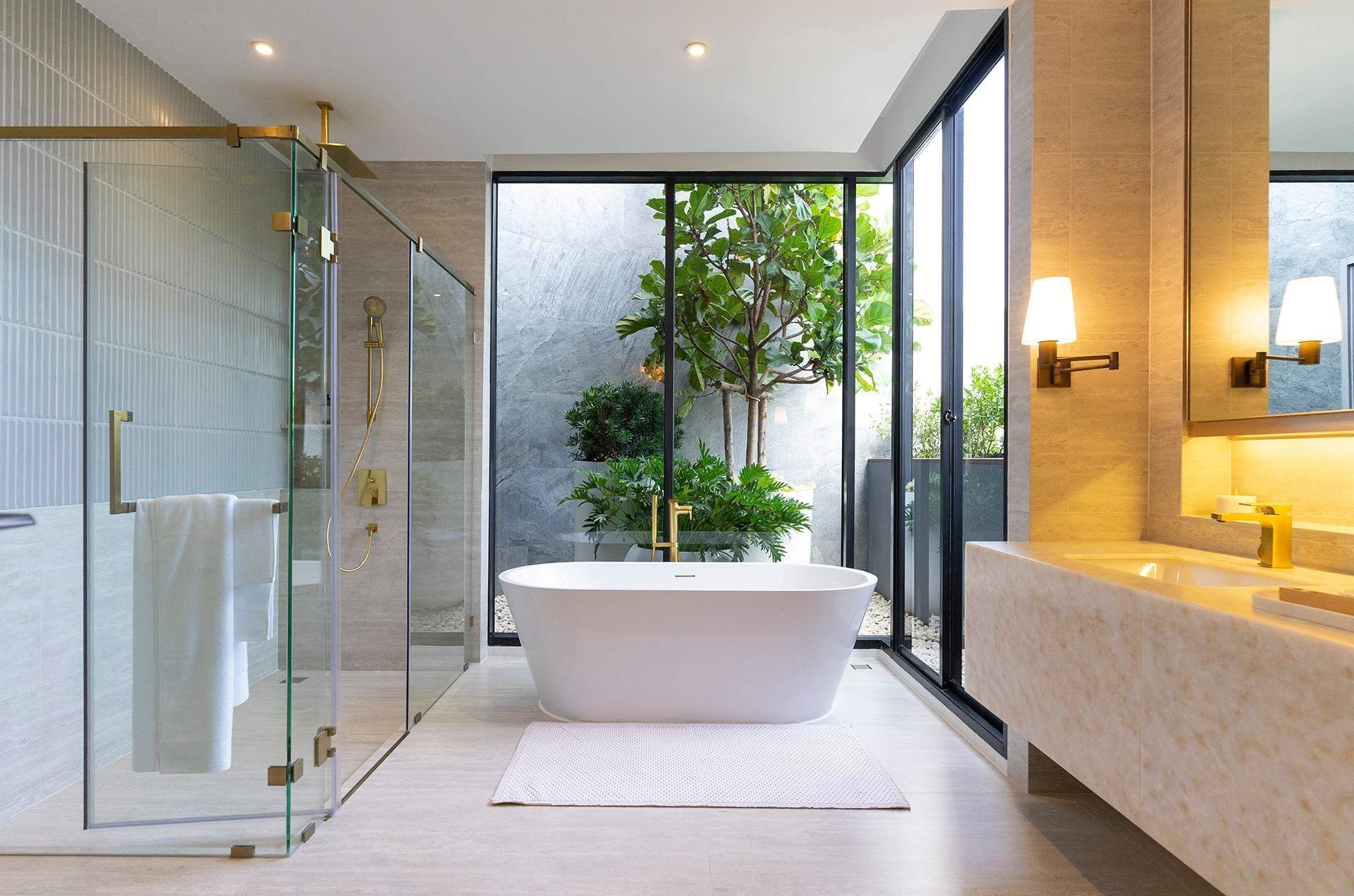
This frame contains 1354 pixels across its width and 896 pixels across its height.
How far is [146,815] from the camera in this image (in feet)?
7.07

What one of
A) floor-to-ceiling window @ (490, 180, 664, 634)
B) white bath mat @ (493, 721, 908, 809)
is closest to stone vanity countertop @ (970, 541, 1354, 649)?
white bath mat @ (493, 721, 908, 809)

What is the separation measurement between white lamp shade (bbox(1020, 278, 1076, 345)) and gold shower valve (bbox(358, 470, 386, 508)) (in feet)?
7.59

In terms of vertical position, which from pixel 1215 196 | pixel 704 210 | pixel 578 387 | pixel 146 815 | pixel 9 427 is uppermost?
pixel 704 210

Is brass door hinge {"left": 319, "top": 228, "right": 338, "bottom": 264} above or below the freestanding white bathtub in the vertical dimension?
above

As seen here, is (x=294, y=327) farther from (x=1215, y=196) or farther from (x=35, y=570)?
(x=1215, y=196)

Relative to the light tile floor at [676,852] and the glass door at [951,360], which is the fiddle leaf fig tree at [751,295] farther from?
the light tile floor at [676,852]

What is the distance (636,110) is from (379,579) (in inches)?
87.5

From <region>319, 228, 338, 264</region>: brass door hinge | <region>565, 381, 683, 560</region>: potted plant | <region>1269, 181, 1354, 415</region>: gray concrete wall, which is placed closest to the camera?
<region>1269, 181, 1354, 415</region>: gray concrete wall

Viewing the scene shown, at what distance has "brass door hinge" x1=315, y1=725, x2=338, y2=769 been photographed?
90.2 inches

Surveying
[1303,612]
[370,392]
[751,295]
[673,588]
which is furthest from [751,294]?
[1303,612]

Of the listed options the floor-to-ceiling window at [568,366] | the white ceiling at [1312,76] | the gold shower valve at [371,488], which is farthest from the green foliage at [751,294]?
the white ceiling at [1312,76]

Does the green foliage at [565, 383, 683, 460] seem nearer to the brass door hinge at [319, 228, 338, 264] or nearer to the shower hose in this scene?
the shower hose

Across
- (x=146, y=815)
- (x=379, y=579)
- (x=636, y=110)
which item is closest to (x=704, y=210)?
(x=636, y=110)

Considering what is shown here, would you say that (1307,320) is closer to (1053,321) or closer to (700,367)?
(1053,321)
